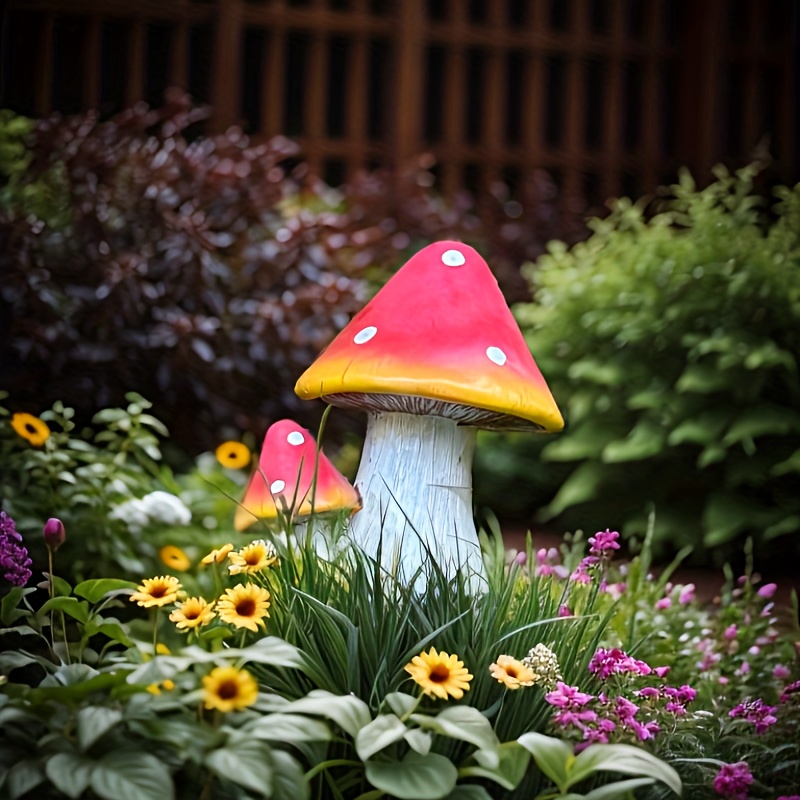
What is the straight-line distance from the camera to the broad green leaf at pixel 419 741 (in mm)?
1201

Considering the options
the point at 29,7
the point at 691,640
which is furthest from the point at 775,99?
the point at 29,7

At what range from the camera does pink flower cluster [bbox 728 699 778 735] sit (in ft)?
5.47

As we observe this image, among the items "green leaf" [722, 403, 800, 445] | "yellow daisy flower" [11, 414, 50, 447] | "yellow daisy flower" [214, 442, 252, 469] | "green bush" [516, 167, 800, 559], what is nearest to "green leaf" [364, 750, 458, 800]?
"yellow daisy flower" [214, 442, 252, 469]

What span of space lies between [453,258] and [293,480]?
51 cm

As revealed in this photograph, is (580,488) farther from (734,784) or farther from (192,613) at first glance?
(192,613)

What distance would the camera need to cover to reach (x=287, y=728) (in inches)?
47.1

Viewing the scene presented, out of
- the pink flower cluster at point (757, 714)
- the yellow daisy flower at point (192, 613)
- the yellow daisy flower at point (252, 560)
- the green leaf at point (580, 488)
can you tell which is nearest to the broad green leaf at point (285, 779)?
the yellow daisy flower at point (192, 613)

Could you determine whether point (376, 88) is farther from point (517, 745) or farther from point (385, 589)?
point (517, 745)

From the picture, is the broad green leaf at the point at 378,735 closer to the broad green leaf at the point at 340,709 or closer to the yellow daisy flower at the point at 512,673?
the broad green leaf at the point at 340,709

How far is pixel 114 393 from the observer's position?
2.71m

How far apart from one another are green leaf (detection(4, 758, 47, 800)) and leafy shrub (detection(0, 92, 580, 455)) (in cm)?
147

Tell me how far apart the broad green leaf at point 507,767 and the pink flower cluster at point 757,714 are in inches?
21.9

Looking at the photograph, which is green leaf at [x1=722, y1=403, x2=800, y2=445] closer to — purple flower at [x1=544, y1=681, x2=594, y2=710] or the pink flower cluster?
the pink flower cluster

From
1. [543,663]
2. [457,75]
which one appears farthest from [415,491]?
[457,75]
